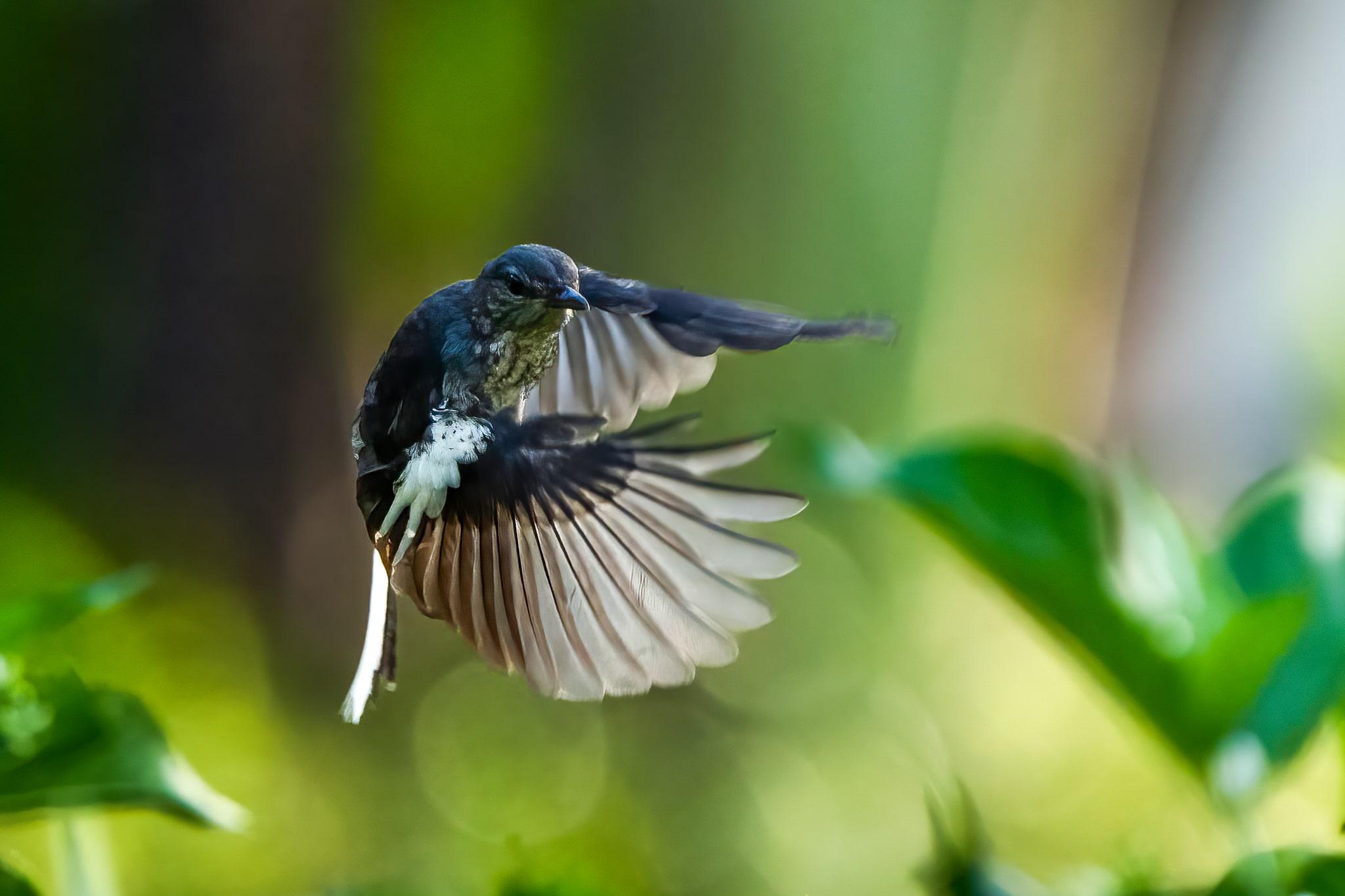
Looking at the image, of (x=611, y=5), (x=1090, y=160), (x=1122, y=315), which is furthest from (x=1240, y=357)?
(x=611, y=5)

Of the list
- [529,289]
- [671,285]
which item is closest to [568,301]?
[529,289]

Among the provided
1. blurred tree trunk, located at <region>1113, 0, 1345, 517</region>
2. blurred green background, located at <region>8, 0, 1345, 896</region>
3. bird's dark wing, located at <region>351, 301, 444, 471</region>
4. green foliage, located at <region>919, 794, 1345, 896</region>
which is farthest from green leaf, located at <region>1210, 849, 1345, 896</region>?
blurred tree trunk, located at <region>1113, 0, 1345, 517</region>

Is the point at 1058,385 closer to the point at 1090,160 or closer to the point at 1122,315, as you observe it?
the point at 1122,315

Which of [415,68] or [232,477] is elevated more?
[415,68]

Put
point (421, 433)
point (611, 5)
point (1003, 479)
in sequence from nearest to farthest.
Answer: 1. point (421, 433)
2. point (1003, 479)
3. point (611, 5)

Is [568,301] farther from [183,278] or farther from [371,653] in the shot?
[183,278]

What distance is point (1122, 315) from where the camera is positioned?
235 centimetres

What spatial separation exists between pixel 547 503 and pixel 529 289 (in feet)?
0.23

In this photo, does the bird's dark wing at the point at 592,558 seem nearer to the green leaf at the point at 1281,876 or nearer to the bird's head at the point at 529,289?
the bird's head at the point at 529,289

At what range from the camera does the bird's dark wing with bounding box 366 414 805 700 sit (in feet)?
1.08

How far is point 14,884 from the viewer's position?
0.37 m

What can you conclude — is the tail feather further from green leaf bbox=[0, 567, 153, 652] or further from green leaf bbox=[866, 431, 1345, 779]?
green leaf bbox=[866, 431, 1345, 779]

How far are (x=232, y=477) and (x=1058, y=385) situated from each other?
1604 millimetres

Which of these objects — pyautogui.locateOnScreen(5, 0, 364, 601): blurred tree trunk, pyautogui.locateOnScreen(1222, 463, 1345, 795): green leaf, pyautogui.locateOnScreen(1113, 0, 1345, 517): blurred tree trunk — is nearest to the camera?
pyautogui.locateOnScreen(1222, 463, 1345, 795): green leaf
